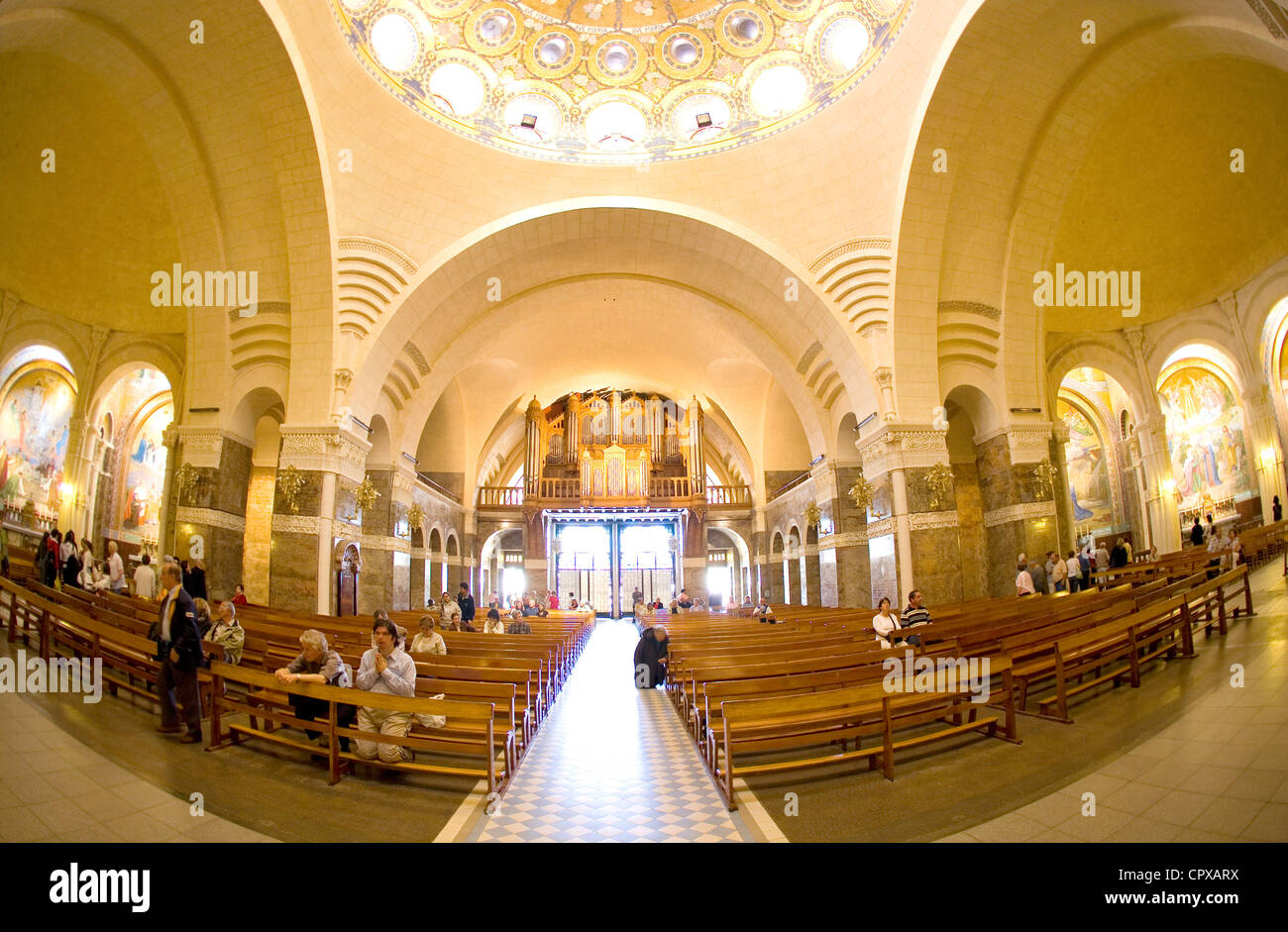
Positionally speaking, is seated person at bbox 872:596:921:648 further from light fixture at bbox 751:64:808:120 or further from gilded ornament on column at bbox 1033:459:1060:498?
light fixture at bbox 751:64:808:120

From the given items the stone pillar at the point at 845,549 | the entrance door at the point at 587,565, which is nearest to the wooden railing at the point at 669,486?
the entrance door at the point at 587,565

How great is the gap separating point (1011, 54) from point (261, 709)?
13.6 m

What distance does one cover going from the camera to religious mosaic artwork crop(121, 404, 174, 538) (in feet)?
64.4

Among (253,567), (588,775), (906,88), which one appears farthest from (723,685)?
(253,567)

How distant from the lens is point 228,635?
16.9 feet

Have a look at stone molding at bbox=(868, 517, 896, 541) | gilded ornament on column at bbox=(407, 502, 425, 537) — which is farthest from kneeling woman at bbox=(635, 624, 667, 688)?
gilded ornament on column at bbox=(407, 502, 425, 537)

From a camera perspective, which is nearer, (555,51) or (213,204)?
(213,204)

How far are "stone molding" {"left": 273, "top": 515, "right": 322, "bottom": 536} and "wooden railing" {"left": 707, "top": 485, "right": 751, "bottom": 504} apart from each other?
15.6 m

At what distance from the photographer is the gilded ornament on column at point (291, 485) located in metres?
11.9

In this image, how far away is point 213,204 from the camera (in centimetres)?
1152

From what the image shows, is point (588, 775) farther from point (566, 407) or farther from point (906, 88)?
point (566, 407)

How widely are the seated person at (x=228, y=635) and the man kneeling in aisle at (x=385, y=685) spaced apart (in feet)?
6.10

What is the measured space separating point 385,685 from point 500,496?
22.6m

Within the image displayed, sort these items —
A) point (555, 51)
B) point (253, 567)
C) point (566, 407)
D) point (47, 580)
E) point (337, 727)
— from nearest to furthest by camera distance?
point (337, 727)
point (47, 580)
point (555, 51)
point (253, 567)
point (566, 407)
